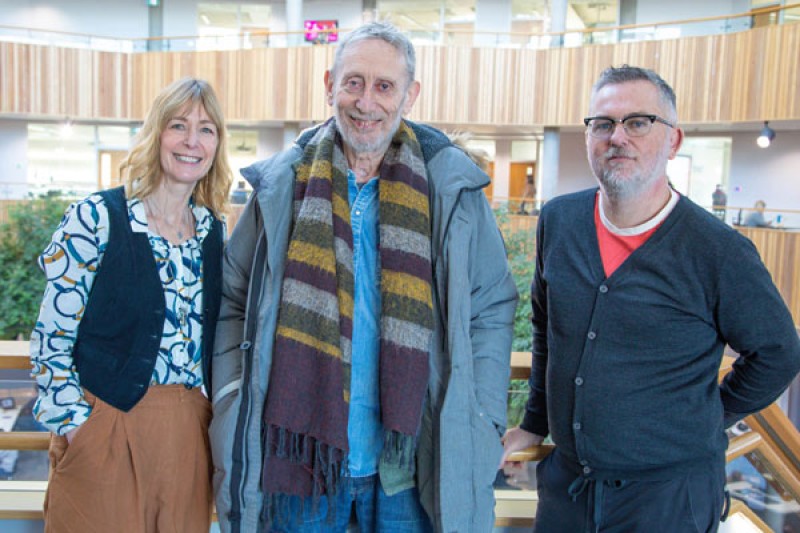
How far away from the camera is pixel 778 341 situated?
1886 mm

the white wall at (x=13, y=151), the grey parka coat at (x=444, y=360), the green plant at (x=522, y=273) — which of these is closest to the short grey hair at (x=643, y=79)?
the grey parka coat at (x=444, y=360)

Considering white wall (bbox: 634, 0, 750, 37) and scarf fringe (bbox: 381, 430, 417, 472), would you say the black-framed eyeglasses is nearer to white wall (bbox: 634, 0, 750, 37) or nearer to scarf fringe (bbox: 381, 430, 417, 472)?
scarf fringe (bbox: 381, 430, 417, 472)

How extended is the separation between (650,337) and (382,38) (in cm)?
106

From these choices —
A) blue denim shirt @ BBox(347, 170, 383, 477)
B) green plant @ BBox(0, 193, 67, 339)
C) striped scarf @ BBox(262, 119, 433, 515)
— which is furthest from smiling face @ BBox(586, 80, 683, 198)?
green plant @ BBox(0, 193, 67, 339)

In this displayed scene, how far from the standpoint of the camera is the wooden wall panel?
1406 cm

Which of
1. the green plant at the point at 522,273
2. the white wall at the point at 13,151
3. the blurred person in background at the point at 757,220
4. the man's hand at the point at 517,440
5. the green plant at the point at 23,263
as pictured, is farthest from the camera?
the white wall at the point at 13,151

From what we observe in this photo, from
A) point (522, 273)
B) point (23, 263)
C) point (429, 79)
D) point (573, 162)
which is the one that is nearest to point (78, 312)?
point (522, 273)

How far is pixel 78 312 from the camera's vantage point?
1884 mm

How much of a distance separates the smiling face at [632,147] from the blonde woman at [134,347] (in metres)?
1.12

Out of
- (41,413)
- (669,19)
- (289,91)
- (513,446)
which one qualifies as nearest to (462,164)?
(513,446)

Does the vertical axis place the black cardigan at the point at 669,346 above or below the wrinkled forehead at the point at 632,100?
below

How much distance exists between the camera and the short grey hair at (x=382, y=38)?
194 centimetres

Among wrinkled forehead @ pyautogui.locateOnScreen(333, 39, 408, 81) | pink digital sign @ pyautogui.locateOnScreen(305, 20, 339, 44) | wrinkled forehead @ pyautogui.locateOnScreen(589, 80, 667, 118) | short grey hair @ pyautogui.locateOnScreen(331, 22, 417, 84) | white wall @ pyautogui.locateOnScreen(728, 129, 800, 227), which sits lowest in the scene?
wrinkled forehead @ pyautogui.locateOnScreen(589, 80, 667, 118)

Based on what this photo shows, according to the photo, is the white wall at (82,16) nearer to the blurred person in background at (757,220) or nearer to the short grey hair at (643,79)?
the blurred person in background at (757,220)
